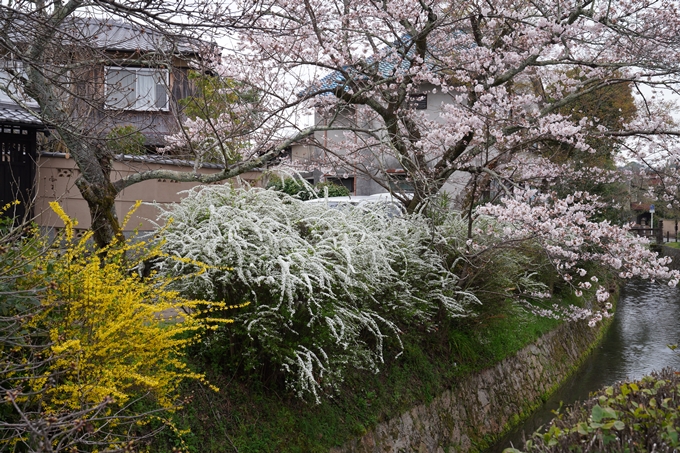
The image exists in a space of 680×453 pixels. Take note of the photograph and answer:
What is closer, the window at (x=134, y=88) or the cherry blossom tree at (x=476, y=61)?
the window at (x=134, y=88)

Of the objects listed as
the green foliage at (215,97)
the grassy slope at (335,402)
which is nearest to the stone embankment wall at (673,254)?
the grassy slope at (335,402)

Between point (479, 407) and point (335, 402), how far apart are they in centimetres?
281

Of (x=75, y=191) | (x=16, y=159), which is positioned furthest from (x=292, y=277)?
(x=75, y=191)

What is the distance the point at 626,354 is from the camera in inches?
458

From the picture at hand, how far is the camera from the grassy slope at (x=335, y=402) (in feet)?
14.7

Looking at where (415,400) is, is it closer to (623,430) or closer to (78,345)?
(623,430)

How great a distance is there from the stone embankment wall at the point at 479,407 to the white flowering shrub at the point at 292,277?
0.79 meters

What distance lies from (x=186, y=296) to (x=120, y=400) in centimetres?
153

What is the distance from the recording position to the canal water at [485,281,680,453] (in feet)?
28.1

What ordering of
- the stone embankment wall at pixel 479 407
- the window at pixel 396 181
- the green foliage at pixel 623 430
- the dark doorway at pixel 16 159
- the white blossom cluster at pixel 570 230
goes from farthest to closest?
the dark doorway at pixel 16 159, the window at pixel 396 181, the white blossom cluster at pixel 570 230, the stone embankment wall at pixel 479 407, the green foliage at pixel 623 430

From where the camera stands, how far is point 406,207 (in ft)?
29.3

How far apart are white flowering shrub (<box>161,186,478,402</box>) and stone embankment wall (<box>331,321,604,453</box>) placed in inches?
31.0

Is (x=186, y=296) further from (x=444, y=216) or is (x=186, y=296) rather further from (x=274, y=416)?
(x=444, y=216)

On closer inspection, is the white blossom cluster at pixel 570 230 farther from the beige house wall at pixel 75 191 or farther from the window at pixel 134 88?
the beige house wall at pixel 75 191
